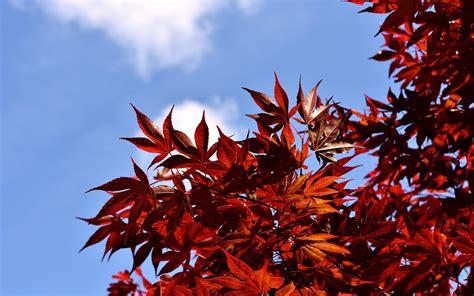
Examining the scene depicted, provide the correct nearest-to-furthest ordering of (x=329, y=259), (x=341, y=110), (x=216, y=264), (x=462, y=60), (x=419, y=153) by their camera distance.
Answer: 1. (x=329, y=259)
2. (x=216, y=264)
3. (x=462, y=60)
4. (x=419, y=153)
5. (x=341, y=110)

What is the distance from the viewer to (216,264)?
1476 mm

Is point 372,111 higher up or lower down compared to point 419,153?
higher up

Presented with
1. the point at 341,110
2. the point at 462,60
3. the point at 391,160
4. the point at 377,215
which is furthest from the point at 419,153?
the point at 377,215

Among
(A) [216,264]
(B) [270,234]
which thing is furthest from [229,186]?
(A) [216,264]

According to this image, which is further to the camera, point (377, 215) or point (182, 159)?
point (377, 215)

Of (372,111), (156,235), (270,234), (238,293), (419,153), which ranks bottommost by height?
(238,293)

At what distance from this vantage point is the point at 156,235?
136 centimetres

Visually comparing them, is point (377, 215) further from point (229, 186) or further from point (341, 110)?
point (341, 110)

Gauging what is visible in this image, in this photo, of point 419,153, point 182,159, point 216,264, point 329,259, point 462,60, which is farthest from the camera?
point 419,153

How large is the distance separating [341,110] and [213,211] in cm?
152

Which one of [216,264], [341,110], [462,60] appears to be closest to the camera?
[216,264]

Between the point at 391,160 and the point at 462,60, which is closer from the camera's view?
the point at 462,60

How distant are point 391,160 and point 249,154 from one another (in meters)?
1.44

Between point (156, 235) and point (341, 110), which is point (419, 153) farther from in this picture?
point (156, 235)
